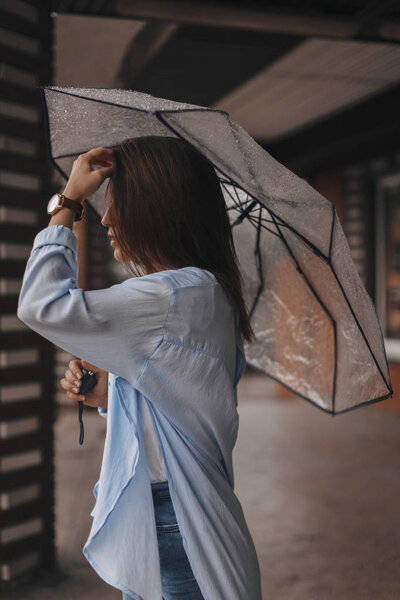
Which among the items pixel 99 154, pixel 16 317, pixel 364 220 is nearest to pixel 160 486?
pixel 99 154

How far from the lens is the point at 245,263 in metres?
1.83

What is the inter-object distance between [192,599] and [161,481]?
8.9 inches

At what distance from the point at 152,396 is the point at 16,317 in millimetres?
1819

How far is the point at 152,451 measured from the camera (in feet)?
3.66

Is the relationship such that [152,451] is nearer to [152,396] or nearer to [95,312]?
[152,396]

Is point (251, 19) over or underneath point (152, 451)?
over

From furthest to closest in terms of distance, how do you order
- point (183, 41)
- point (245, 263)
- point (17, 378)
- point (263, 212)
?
1. point (183, 41)
2. point (17, 378)
3. point (245, 263)
4. point (263, 212)

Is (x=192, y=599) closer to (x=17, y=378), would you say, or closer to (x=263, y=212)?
(x=263, y=212)

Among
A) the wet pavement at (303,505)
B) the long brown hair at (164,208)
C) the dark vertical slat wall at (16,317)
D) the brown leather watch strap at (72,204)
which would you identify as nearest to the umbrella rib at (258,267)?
the long brown hair at (164,208)

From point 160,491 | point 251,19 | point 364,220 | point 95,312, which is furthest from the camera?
point 364,220

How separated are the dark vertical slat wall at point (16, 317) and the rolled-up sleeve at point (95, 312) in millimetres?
1786

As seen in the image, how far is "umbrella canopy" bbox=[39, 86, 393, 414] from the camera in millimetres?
1206

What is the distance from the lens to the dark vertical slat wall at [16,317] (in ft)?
8.95

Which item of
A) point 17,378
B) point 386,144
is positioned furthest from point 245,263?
point 386,144
